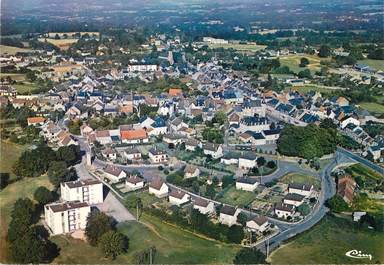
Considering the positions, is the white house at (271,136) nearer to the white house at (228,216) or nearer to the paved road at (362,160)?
the paved road at (362,160)

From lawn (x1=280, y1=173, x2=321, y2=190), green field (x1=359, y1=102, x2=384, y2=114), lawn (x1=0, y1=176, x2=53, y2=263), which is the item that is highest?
lawn (x1=0, y1=176, x2=53, y2=263)

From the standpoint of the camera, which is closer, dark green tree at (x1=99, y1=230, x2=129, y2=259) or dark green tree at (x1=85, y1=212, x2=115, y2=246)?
dark green tree at (x1=99, y1=230, x2=129, y2=259)

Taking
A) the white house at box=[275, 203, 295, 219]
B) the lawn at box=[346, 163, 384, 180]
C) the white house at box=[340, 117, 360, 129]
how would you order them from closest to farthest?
1. the white house at box=[275, 203, 295, 219]
2. the lawn at box=[346, 163, 384, 180]
3. the white house at box=[340, 117, 360, 129]

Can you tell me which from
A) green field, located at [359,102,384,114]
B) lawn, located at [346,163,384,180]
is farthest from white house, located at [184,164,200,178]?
green field, located at [359,102,384,114]

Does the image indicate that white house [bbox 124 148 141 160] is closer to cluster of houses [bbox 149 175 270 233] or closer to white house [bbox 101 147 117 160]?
white house [bbox 101 147 117 160]

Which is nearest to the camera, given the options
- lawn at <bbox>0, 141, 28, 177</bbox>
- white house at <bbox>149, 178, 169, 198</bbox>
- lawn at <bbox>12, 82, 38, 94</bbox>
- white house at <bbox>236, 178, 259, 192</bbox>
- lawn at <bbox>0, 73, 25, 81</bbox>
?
white house at <bbox>149, 178, 169, 198</bbox>

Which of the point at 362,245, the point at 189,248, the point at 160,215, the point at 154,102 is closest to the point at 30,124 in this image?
the point at 154,102

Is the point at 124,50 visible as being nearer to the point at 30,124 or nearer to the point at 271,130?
the point at 30,124

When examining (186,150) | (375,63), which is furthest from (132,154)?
(375,63)
